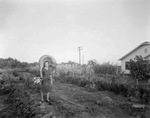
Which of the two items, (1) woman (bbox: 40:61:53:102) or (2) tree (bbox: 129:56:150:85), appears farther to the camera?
(2) tree (bbox: 129:56:150:85)

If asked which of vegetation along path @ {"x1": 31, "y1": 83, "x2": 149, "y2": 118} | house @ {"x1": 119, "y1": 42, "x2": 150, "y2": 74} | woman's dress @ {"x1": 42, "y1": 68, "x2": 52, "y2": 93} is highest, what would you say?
house @ {"x1": 119, "y1": 42, "x2": 150, "y2": 74}

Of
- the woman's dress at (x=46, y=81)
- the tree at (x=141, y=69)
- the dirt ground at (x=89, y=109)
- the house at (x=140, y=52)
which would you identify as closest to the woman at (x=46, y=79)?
the woman's dress at (x=46, y=81)

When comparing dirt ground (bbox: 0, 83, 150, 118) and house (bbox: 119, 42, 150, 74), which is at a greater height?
house (bbox: 119, 42, 150, 74)

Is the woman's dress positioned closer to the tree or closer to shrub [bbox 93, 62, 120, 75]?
the tree

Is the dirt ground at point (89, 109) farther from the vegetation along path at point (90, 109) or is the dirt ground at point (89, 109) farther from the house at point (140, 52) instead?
the house at point (140, 52)

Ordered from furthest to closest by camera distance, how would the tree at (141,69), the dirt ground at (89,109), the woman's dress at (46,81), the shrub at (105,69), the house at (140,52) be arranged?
the shrub at (105,69)
the house at (140,52)
the tree at (141,69)
the woman's dress at (46,81)
the dirt ground at (89,109)

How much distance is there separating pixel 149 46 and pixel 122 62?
13.3 ft

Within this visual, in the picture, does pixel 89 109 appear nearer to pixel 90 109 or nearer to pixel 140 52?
pixel 90 109

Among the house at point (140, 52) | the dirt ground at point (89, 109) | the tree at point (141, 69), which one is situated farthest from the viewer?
the house at point (140, 52)

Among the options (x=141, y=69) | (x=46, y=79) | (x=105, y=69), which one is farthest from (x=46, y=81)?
(x=105, y=69)

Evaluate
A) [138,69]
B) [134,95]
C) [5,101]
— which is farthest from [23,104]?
[138,69]

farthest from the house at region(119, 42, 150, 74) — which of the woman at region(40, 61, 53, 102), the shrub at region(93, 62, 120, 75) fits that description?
the woman at region(40, 61, 53, 102)

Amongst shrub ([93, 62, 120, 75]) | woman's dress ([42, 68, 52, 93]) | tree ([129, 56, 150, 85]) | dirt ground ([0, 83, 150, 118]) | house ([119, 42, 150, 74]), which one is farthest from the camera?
shrub ([93, 62, 120, 75])

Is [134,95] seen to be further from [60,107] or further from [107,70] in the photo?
[107,70]
